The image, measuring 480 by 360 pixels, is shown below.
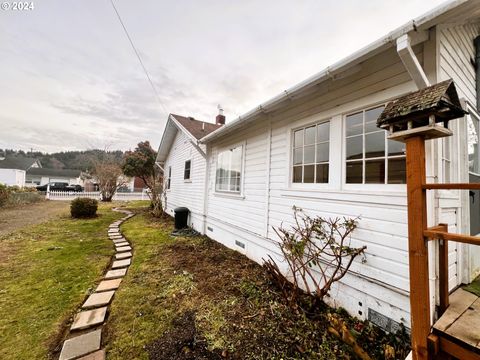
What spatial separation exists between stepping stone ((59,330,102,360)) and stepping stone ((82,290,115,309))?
26.3 inches

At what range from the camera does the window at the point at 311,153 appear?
3.31 m

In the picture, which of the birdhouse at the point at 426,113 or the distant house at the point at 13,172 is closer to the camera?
the birdhouse at the point at 426,113

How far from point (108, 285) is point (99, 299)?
0.48 m

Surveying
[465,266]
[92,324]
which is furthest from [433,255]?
[92,324]

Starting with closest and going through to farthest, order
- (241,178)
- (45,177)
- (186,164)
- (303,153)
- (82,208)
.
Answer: (303,153), (241,178), (186,164), (82,208), (45,177)

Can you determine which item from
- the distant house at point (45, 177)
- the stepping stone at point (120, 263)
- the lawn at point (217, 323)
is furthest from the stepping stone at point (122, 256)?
the distant house at point (45, 177)

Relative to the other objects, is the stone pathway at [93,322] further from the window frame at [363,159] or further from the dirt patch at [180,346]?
the window frame at [363,159]

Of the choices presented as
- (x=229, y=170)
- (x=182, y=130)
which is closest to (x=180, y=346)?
(x=229, y=170)

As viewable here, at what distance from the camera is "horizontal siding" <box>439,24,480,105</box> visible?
2.36 meters

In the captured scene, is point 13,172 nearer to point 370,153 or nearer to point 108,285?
point 108,285

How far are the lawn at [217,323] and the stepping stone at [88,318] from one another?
123mm

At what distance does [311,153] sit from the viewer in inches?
139

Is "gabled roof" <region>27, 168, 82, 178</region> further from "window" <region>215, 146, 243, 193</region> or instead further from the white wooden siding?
"window" <region>215, 146, 243, 193</region>

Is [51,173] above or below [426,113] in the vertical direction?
above
